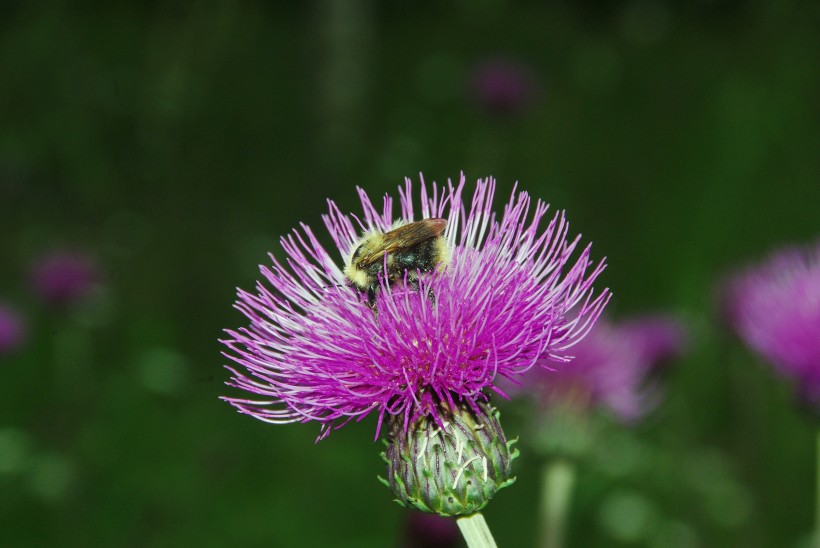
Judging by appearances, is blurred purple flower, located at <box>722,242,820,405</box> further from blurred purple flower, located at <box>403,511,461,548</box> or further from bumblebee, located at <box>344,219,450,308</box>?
bumblebee, located at <box>344,219,450,308</box>

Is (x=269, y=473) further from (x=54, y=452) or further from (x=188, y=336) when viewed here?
(x=188, y=336)

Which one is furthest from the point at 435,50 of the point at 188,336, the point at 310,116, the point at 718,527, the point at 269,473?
the point at 718,527

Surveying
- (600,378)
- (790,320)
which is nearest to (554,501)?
(600,378)

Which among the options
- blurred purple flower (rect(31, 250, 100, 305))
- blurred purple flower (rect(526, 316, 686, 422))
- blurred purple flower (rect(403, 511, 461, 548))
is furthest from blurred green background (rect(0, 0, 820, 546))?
blurred purple flower (rect(403, 511, 461, 548))

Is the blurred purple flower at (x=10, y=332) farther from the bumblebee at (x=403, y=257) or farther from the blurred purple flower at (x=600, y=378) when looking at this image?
the bumblebee at (x=403, y=257)

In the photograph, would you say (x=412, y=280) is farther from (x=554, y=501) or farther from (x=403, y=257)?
(x=554, y=501)

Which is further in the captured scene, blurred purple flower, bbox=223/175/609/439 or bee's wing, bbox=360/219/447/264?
bee's wing, bbox=360/219/447/264
